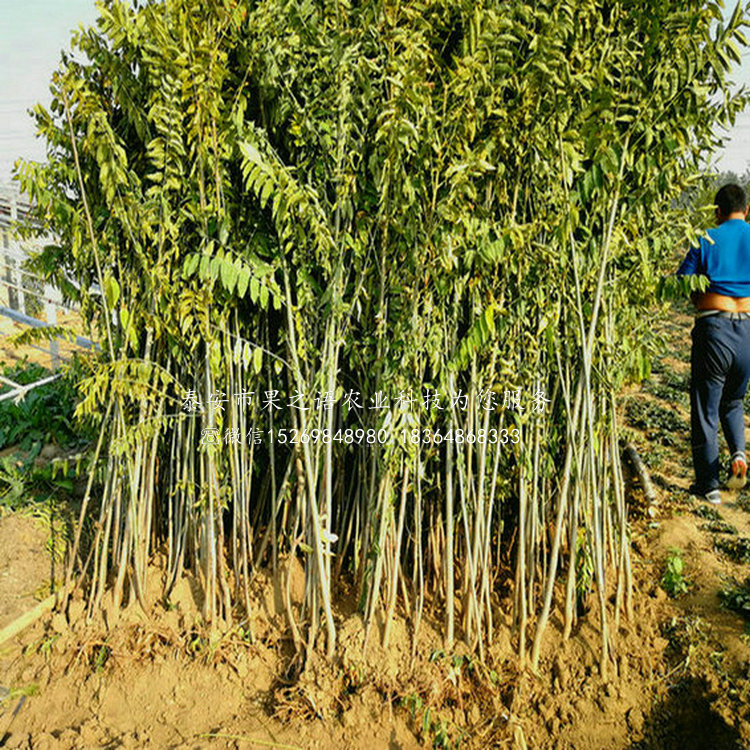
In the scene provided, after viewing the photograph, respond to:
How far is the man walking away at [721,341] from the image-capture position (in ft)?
14.1

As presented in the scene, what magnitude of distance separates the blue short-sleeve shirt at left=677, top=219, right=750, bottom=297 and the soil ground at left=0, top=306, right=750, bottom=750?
195 centimetres

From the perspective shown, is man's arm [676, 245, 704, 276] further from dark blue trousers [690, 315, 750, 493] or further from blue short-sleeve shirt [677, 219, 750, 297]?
dark blue trousers [690, 315, 750, 493]

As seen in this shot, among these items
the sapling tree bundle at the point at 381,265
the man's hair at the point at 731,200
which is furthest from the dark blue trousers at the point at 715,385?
the sapling tree bundle at the point at 381,265

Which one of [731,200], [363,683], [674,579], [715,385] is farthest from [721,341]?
[363,683]

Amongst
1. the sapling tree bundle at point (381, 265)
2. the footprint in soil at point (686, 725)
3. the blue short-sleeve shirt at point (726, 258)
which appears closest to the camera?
the sapling tree bundle at point (381, 265)

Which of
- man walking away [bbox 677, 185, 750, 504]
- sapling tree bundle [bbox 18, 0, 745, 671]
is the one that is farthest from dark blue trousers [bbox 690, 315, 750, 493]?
sapling tree bundle [bbox 18, 0, 745, 671]

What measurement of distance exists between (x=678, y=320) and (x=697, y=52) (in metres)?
9.02

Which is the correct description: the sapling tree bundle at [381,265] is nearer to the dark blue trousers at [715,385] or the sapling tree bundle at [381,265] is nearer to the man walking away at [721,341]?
the man walking away at [721,341]

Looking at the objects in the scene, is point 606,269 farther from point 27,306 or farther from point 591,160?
point 27,306

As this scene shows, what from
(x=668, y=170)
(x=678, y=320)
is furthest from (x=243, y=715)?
(x=678, y=320)

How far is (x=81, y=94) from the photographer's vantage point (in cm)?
292

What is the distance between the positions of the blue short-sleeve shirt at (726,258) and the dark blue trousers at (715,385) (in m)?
0.27

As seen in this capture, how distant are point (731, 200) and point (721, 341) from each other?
3.19ft

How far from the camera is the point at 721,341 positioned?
14.6ft
